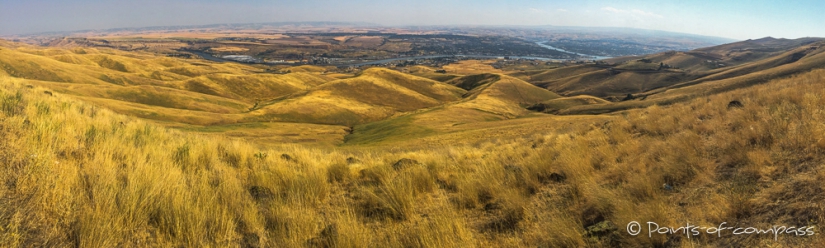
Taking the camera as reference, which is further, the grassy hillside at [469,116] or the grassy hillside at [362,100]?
the grassy hillside at [362,100]

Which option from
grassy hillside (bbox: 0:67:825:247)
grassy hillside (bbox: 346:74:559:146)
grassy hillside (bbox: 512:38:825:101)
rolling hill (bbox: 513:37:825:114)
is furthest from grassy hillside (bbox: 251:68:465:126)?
grassy hillside (bbox: 0:67:825:247)

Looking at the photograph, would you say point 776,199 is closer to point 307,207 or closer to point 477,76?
point 307,207

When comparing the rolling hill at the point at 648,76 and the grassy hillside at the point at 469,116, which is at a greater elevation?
the rolling hill at the point at 648,76

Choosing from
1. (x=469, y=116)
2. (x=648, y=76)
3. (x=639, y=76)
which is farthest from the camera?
(x=639, y=76)

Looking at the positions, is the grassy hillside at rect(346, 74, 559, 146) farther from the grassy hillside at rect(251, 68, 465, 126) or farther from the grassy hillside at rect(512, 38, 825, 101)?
the grassy hillside at rect(512, 38, 825, 101)

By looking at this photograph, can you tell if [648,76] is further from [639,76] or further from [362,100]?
[362,100]

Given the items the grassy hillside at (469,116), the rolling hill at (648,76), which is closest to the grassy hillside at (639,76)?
the rolling hill at (648,76)

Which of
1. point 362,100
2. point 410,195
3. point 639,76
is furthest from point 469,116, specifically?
point 639,76

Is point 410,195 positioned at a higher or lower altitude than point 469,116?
higher

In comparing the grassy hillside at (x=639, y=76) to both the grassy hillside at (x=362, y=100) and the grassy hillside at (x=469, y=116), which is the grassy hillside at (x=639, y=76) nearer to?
the grassy hillside at (x=469, y=116)
